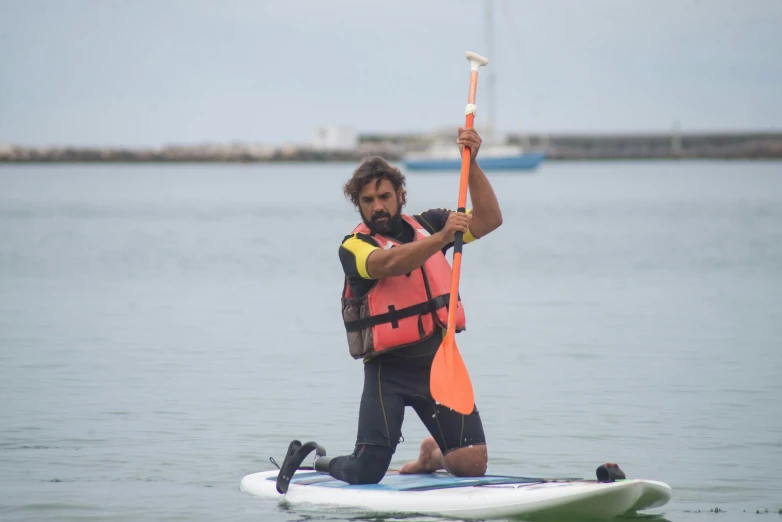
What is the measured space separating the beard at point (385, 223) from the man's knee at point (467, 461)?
3.57 feet

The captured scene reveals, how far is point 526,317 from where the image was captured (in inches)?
514

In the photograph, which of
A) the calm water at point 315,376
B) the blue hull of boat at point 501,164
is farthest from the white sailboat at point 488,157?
the calm water at point 315,376

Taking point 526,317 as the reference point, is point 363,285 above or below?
above

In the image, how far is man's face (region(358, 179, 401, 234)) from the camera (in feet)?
17.7

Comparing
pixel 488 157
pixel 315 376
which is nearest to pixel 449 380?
pixel 315 376

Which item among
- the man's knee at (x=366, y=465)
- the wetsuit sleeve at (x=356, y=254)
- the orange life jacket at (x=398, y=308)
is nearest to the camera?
the wetsuit sleeve at (x=356, y=254)

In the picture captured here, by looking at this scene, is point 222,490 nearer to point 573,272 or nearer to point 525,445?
point 525,445

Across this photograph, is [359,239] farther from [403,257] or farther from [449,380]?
[449,380]

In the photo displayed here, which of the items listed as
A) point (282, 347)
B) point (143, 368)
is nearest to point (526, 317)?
point (282, 347)

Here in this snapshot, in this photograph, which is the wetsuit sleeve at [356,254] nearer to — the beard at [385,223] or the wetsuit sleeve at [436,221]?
the beard at [385,223]

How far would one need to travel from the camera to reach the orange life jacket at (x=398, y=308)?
538 cm

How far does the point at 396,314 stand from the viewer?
538 centimetres

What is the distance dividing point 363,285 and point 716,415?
3548mm

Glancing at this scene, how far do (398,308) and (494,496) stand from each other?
98cm
